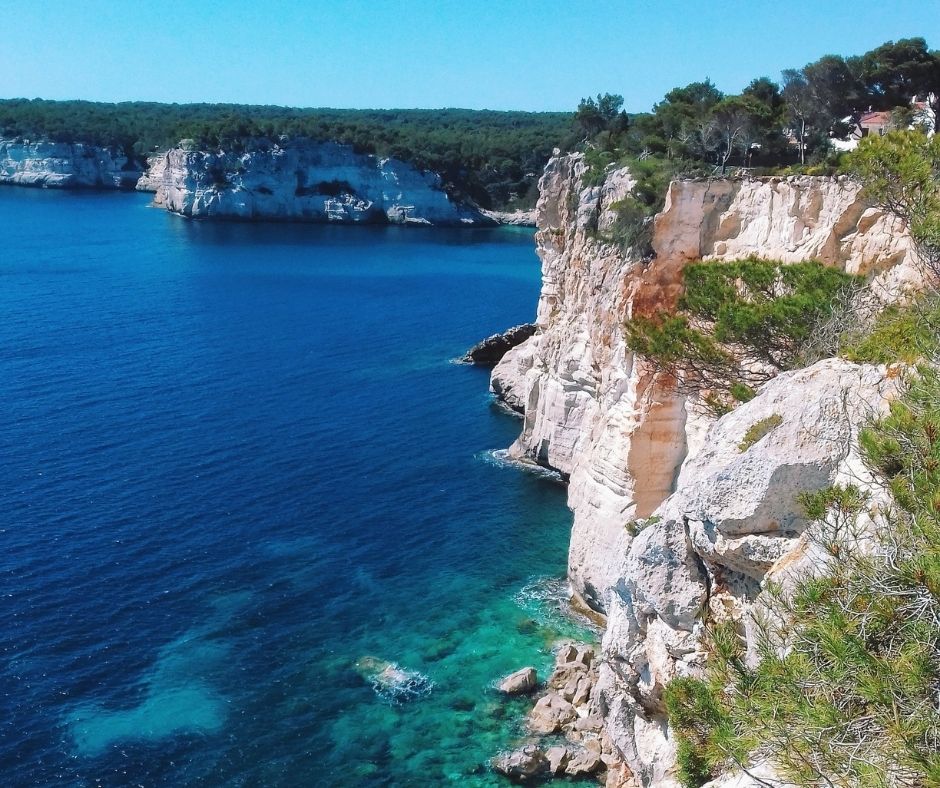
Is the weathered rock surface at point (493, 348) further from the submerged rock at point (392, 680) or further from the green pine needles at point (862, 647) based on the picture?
the green pine needles at point (862, 647)

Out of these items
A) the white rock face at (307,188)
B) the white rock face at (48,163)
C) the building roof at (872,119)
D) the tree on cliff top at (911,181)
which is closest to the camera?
the tree on cliff top at (911,181)

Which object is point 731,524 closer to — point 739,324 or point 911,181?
point 739,324

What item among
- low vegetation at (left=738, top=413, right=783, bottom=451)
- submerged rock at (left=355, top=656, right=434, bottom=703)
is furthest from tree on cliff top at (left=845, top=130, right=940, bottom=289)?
submerged rock at (left=355, top=656, right=434, bottom=703)

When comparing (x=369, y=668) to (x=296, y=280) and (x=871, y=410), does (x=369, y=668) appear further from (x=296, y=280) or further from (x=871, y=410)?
(x=296, y=280)

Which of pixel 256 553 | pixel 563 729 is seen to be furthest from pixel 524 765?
pixel 256 553

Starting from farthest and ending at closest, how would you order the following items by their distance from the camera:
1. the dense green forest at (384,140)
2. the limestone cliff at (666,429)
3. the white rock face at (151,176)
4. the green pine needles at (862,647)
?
the white rock face at (151,176)
the dense green forest at (384,140)
the limestone cliff at (666,429)
the green pine needles at (862,647)

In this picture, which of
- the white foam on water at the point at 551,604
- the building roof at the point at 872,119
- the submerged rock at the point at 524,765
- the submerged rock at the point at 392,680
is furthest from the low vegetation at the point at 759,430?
the building roof at the point at 872,119

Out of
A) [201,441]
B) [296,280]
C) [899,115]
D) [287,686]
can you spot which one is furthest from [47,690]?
[296,280]

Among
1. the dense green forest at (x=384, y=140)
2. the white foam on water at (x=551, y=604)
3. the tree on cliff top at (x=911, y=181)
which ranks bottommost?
the white foam on water at (x=551, y=604)

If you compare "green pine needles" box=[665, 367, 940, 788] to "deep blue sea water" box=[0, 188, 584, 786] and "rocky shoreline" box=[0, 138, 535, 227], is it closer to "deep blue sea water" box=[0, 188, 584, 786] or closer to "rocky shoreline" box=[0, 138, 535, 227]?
"deep blue sea water" box=[0, 188, 584, 786]
